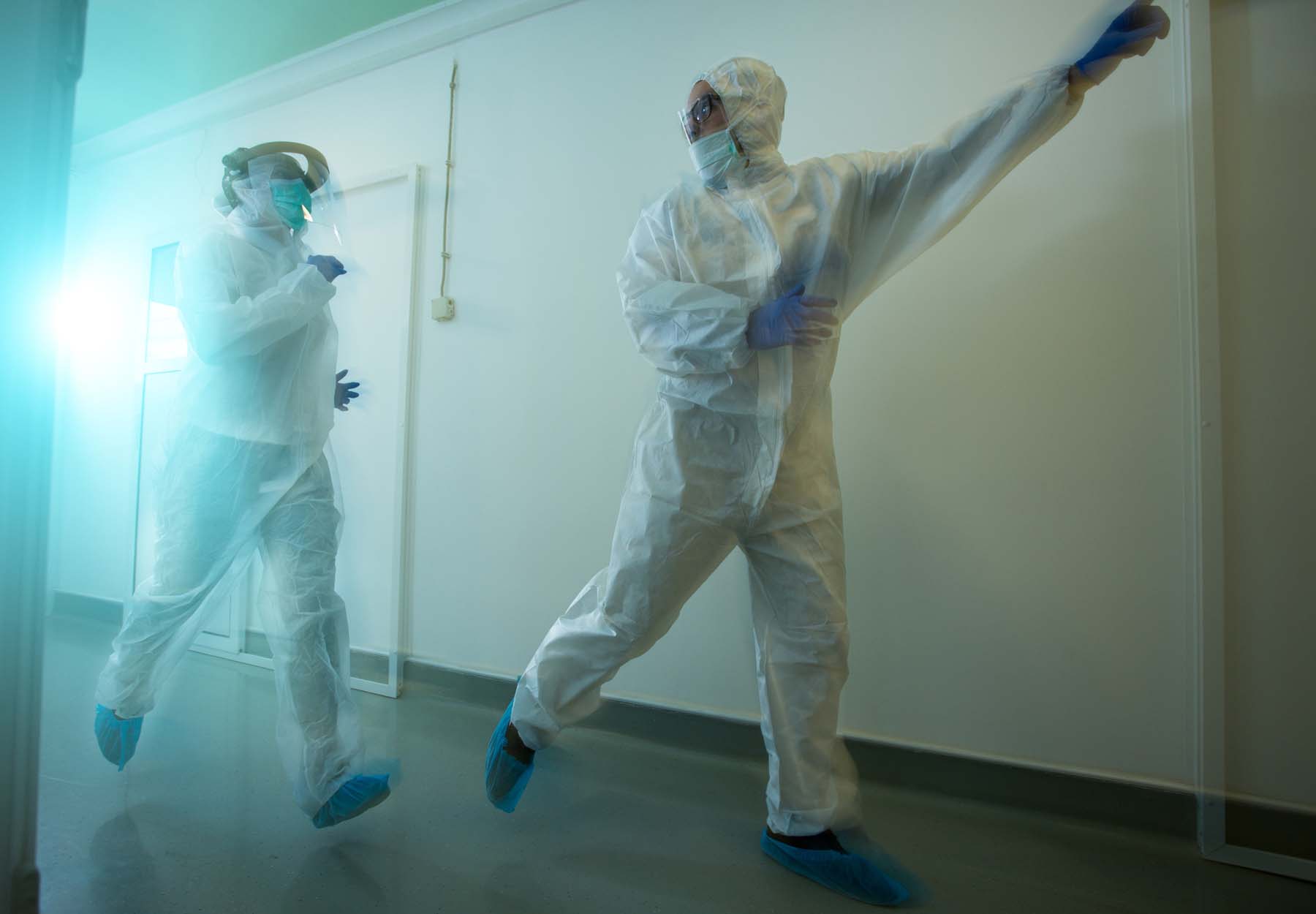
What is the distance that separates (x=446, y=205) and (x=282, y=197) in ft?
2.46

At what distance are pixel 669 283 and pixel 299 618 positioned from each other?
2.83 feet

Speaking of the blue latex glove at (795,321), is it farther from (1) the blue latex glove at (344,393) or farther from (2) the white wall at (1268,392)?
(1) the blue latex glove at (344,393)

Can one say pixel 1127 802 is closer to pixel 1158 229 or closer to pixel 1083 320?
pixel 1083 320

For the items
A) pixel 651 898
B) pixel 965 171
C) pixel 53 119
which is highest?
pixel 965 171

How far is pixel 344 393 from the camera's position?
1272mm

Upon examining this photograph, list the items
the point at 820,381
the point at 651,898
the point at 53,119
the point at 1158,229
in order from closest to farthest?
the point at 53,119, the point at 651,898, the point at 820,381, the point at 1158,229

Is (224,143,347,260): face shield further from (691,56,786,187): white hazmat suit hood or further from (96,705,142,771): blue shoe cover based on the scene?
(96,705,142,771): blue shoe cover

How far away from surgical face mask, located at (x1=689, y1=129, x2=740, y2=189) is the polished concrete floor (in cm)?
116

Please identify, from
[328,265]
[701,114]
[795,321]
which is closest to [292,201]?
[328,265]

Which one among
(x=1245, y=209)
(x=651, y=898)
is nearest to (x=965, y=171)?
(x=1245, y=209)

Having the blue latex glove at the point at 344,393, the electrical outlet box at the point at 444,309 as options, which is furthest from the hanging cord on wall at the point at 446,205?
the blue latex glove at the point at 344,393

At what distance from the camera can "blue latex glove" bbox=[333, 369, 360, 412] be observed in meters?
1.25

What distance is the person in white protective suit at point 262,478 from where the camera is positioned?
1015 mm

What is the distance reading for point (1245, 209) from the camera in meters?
1.03
